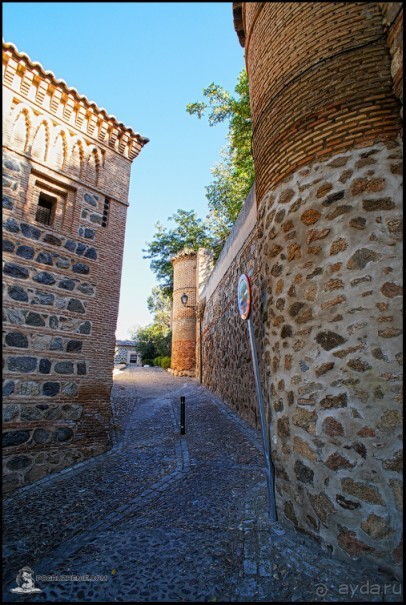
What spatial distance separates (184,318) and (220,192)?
7608mm

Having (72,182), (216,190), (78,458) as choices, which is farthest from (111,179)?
(216,190)

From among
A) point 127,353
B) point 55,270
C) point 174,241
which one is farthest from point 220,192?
point 127,353

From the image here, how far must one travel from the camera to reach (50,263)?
515 centimetres

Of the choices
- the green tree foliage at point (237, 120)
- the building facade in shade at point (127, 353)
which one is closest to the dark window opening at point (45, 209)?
the green tree foliage at point (237, 120)

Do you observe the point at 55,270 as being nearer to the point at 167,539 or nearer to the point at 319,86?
the point at 167,539

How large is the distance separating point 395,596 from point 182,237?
66.5 ft

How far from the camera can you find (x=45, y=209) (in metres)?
5.52

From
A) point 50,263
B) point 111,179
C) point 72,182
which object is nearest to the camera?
point 50,263

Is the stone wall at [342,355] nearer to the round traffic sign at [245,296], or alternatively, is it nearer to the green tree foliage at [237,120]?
the round traffic sign at [245,296]

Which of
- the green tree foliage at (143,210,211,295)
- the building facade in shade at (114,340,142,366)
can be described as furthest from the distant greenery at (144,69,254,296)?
the building facade in shade at (114,340,142,366)

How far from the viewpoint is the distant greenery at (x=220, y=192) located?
423 inches

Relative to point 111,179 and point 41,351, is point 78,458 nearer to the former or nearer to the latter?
point 41,351

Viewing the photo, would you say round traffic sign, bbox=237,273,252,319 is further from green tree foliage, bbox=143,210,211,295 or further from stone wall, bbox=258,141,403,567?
green tree foliage, bbox=143,210,211,295

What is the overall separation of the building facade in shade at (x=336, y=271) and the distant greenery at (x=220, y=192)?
7.47 metres
